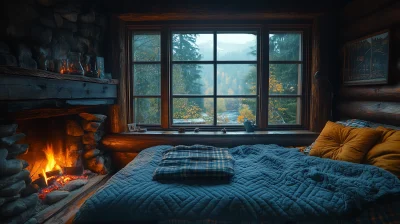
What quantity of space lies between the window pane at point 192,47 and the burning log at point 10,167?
7.04 feet

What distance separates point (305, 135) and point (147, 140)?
2.03m

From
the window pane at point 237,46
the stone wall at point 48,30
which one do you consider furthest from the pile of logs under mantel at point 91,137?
the window pane at point 237,46

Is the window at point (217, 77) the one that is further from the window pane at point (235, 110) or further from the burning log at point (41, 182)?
the burning log at point (41, 182)

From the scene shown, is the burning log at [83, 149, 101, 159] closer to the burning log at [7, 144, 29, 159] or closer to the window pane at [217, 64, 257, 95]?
the burning log at [7, 144, 29, 159]

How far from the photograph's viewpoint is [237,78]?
10.9ft

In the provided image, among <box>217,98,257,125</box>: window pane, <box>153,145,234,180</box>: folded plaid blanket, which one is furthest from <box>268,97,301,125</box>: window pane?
<box>153,145,234,180</box>: folded plaid blanket

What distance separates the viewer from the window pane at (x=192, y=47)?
3.30m

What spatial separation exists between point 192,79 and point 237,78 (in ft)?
2.05

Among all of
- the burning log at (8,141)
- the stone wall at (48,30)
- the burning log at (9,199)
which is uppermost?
the stone wall at (48,30)

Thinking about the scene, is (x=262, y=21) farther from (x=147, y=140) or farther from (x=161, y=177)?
(x=161, y=177)

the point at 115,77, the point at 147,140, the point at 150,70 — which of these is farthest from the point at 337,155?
the point at 115,77

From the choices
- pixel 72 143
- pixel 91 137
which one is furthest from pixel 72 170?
pixel 91 137

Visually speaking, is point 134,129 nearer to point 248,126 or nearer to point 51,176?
point 51,176

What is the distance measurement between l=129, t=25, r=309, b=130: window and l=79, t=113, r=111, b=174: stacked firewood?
0.54m
